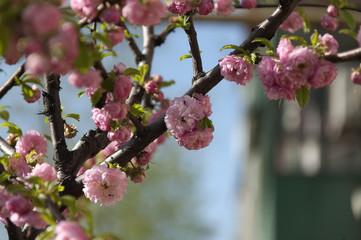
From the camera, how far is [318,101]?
647 cm

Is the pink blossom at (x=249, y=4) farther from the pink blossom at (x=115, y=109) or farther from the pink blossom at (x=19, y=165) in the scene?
the pink blossom at (x=19, y=165)

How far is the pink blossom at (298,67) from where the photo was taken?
1.29 metres

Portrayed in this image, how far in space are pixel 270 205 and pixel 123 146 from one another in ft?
14.9

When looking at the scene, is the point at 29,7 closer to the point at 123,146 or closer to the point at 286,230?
the point at 123,146

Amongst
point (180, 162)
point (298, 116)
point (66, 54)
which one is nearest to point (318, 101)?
point (298, 116)

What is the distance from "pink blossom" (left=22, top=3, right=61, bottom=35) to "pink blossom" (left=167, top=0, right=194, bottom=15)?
0.81m

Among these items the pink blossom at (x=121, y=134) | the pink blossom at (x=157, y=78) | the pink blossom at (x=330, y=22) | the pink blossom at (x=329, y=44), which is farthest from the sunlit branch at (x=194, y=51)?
the pink blossom at (x=330, y=22)

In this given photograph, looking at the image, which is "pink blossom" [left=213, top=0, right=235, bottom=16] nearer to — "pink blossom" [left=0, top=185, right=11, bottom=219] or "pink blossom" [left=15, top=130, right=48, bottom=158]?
"pink blossom" [left=15, top=130, right=48, bottom=158]

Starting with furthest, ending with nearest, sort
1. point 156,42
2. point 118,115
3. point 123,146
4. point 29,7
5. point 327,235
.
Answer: point 327,235 < point 156,42 < point 123,146 < point 118,115 < point 29,7

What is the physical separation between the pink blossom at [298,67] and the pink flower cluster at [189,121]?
9.0 inches

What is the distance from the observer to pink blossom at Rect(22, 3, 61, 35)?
0.76m

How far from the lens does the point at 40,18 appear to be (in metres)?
0.76

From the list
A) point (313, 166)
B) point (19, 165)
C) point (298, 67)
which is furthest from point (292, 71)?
point (313, 166)

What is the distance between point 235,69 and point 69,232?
2.15 ft
